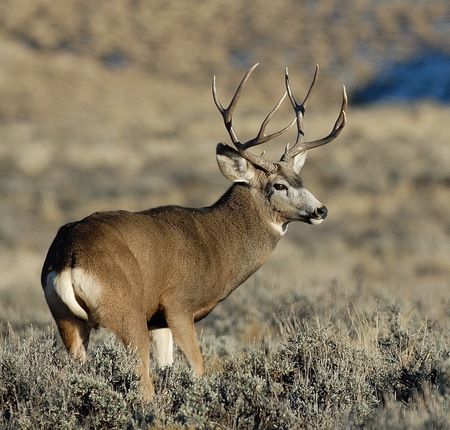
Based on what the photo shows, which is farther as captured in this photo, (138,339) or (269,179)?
(269,179)

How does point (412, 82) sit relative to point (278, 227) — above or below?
above

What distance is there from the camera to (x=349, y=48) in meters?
51.2

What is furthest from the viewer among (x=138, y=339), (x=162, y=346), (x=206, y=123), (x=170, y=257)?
(x=206, y=123)

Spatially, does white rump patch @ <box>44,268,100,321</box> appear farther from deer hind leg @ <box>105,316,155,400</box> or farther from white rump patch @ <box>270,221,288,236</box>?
white rump patch @ <box>270,221,288,236</box>

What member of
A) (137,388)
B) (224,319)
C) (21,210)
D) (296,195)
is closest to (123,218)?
(137,388)

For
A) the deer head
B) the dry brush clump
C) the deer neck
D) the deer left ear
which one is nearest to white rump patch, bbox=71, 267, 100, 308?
the dry brush clump

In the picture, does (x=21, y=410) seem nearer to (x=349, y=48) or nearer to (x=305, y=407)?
(x=305, y=407)

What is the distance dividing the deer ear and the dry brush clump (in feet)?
4.94

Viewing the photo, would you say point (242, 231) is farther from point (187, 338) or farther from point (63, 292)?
→ point (63, 292)

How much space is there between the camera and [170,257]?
6.39m

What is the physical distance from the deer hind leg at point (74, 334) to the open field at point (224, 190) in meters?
0.09

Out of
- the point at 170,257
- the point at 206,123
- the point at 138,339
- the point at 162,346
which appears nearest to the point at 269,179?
the point at 170,257

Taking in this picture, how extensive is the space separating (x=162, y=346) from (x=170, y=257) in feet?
2.79

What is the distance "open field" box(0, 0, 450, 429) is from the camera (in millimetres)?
5410
